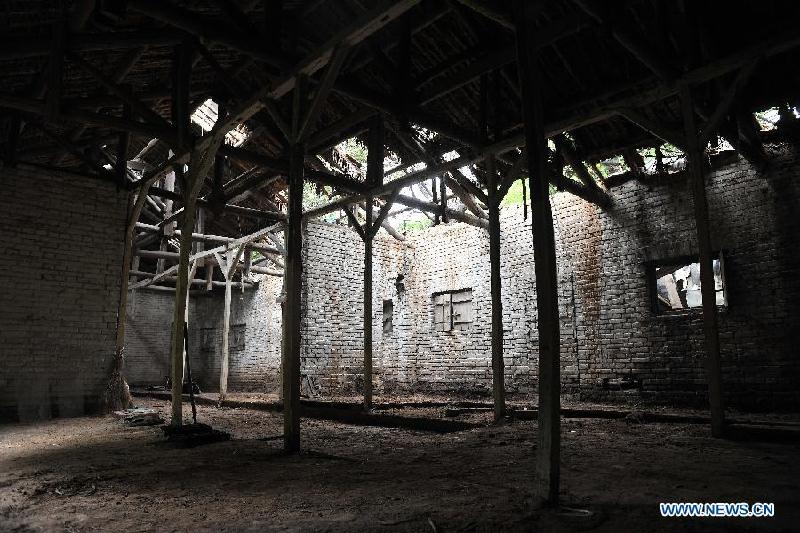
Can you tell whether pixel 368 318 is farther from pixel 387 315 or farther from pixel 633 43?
pixel 633 43

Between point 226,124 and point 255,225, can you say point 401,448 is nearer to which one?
point 226,124

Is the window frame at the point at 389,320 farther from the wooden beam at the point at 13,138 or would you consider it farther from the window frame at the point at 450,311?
the wooden beam at the point at 13,138

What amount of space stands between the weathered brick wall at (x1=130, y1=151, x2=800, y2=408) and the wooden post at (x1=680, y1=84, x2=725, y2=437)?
3.77 meters

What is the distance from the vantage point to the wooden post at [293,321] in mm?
5156

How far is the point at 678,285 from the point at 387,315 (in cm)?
862

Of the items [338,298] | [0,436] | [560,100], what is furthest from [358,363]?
[560,100]

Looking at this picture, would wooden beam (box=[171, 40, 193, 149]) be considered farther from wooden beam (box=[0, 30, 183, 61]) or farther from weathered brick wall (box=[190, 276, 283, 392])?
weathered brick wall (box=[190, 276, 283, 392])

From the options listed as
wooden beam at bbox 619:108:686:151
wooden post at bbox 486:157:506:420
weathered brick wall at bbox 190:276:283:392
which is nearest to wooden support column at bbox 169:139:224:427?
wooden post at bbox 486:157:506:420

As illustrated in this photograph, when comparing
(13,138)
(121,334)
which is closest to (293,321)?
(121,334)

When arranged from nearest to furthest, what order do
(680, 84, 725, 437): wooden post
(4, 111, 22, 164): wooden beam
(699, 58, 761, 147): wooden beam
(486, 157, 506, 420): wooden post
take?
(699, 58, 761, 147): wooden beam, (680, 84, 725, 437): wooden post, (486, 157, 506, 420): wooden post, (4, 111, 22, 164): wooden beam

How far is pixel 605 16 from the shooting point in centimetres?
A: 484

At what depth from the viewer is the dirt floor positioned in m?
2.78

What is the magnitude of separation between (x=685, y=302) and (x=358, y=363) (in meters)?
9.45

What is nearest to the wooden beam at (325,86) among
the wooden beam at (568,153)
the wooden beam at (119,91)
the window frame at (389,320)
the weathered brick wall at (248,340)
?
the wooden beam at (119,91)
